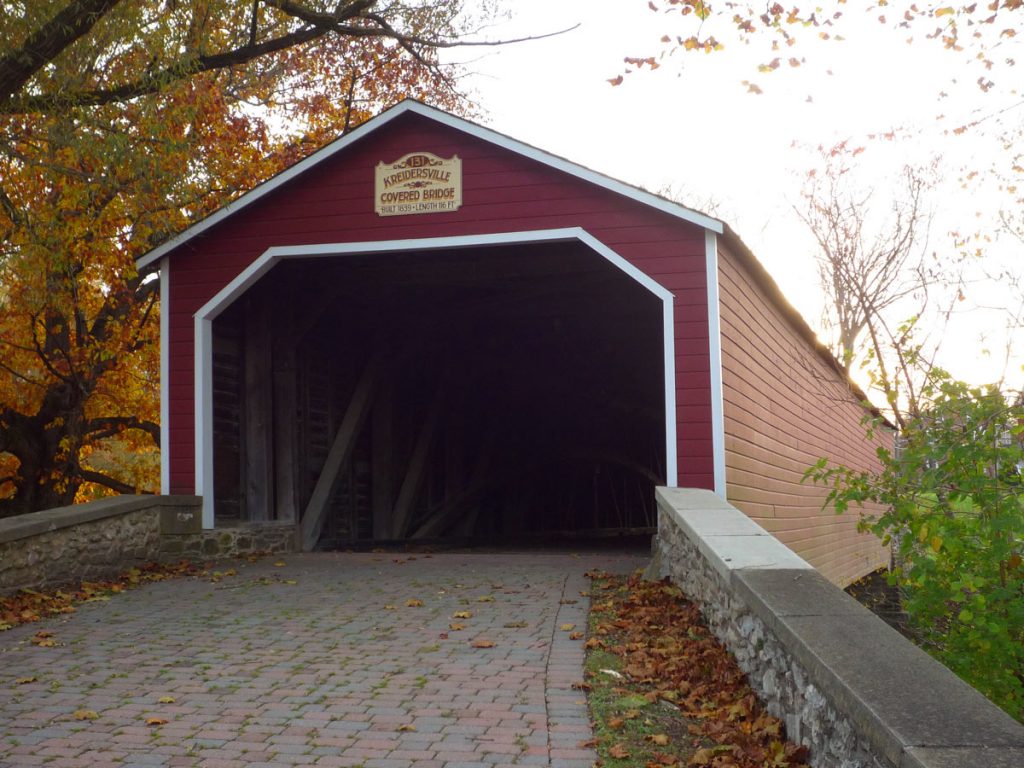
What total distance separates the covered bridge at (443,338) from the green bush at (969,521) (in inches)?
89.8

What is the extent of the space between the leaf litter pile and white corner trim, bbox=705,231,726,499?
2.50 meters

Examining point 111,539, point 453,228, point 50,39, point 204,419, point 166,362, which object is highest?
point 50,39

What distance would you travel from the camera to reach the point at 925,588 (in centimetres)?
720

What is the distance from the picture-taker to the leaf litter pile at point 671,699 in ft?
13.2

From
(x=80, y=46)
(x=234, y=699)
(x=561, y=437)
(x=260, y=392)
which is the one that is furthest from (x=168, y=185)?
(x=561, y=437)

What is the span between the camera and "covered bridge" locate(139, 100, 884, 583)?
938cm

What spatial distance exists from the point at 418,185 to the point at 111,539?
13.5 ft

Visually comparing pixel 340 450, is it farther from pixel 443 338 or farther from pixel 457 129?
pixel 457 129

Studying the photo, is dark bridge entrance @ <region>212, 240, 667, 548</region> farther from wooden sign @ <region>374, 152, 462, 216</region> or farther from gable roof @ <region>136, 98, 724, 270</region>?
wooden sign @ <region>374, 152, 462, 216</region>

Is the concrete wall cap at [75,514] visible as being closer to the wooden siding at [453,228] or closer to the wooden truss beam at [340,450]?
the wooden siding at [453,228]

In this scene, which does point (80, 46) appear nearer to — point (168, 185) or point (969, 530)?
point (168, 185)

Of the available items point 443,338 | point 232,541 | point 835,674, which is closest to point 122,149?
point 232,541

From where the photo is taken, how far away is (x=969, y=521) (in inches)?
260

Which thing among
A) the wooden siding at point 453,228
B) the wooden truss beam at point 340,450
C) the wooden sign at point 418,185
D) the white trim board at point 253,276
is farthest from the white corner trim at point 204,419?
the wooden sign at point 418,185
